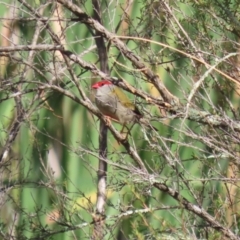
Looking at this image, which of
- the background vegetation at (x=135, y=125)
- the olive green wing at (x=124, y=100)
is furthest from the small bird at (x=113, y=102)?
the background vegetation at (x=135, y=125)

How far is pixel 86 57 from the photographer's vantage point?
599cm

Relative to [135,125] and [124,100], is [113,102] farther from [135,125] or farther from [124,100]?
[135,125]

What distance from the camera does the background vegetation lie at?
4238mm

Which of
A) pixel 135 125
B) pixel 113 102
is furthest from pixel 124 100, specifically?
pixel 135 125

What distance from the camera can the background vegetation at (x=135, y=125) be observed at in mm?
4238

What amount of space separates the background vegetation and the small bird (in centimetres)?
13

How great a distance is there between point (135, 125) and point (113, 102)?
373 mm

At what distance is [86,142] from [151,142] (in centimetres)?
A: 181

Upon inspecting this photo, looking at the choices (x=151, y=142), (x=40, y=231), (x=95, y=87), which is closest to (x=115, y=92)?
(x=95, y=87)

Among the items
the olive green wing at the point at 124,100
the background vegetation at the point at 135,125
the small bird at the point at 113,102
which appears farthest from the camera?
the small bird at the point at 113,102

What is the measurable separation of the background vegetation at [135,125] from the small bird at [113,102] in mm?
128

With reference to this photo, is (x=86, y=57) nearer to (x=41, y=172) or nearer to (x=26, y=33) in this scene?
(x=26, y=33)

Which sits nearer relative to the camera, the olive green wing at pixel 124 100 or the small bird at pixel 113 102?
the olive green wing at pixel 124 100

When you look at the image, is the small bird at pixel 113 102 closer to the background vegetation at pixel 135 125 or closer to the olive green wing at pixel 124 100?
the olive green wing at pixel 124 100
